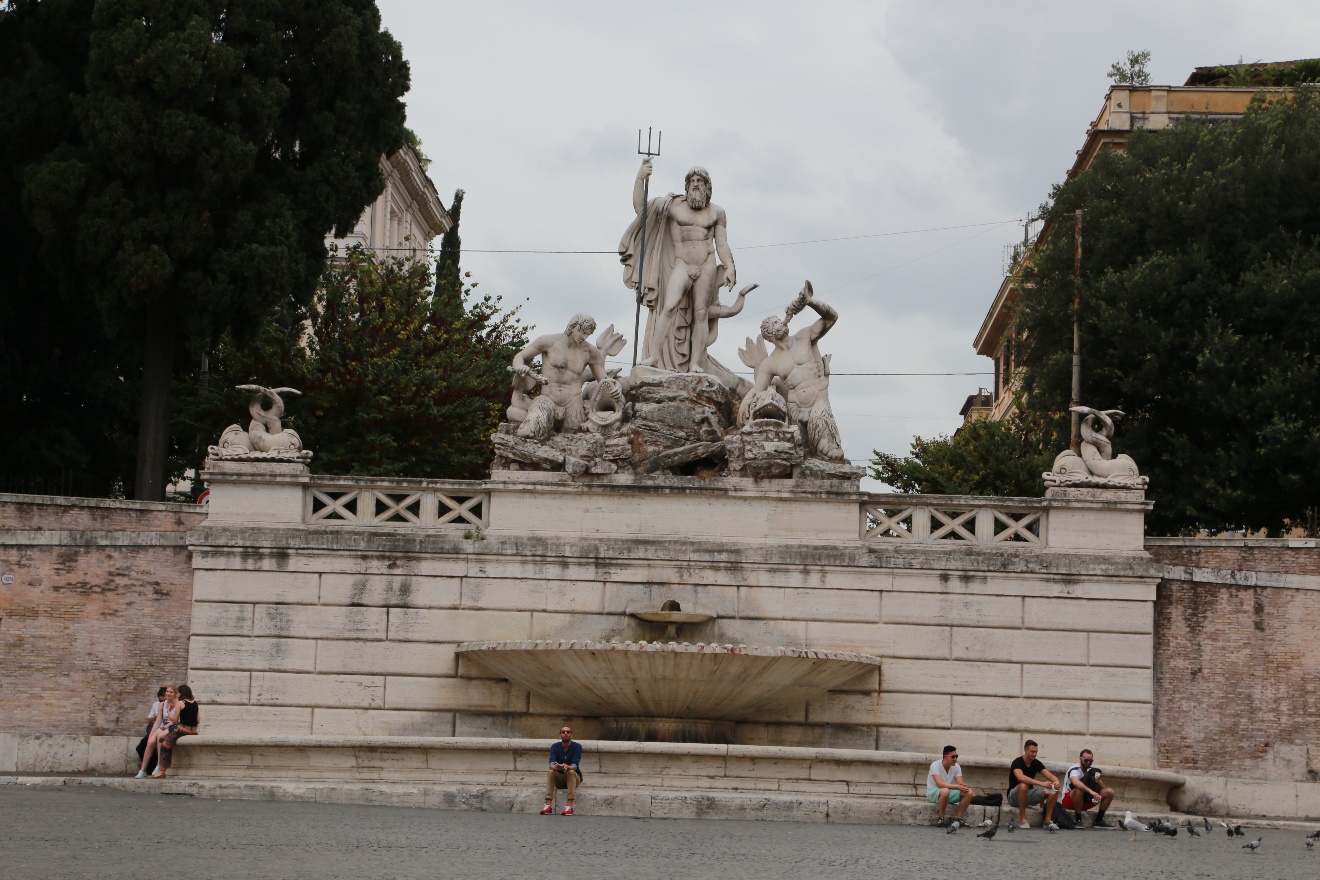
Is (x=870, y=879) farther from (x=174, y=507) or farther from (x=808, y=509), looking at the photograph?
(x=174, y=507)

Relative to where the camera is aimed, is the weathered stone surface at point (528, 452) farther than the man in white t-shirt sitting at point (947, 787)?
Yes

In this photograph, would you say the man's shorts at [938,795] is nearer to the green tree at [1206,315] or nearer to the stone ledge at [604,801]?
the stone ledge at [604,801]

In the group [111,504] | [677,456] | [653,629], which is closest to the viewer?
[653,629]

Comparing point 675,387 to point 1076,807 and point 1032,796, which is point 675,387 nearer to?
point 1032,796

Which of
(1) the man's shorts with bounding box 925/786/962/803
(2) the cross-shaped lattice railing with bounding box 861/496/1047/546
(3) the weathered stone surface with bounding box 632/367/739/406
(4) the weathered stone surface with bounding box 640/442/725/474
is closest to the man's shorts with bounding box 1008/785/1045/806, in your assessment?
(1) the man's shorts with bounding box 925/786/962/803

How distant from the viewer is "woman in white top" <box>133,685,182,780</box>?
22.8 meters

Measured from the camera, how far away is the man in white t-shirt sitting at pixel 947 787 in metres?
20.8

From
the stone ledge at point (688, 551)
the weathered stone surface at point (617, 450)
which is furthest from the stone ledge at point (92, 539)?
the weathered stone surface at point (617, 450)

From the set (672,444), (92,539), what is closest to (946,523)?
(672,444)

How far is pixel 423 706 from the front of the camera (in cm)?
2422

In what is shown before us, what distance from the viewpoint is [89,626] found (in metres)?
24.5

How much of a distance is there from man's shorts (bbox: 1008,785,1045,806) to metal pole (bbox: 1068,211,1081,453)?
971 cm

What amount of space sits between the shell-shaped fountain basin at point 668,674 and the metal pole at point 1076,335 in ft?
28.4

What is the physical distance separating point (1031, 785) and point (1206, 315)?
12.3 metres
